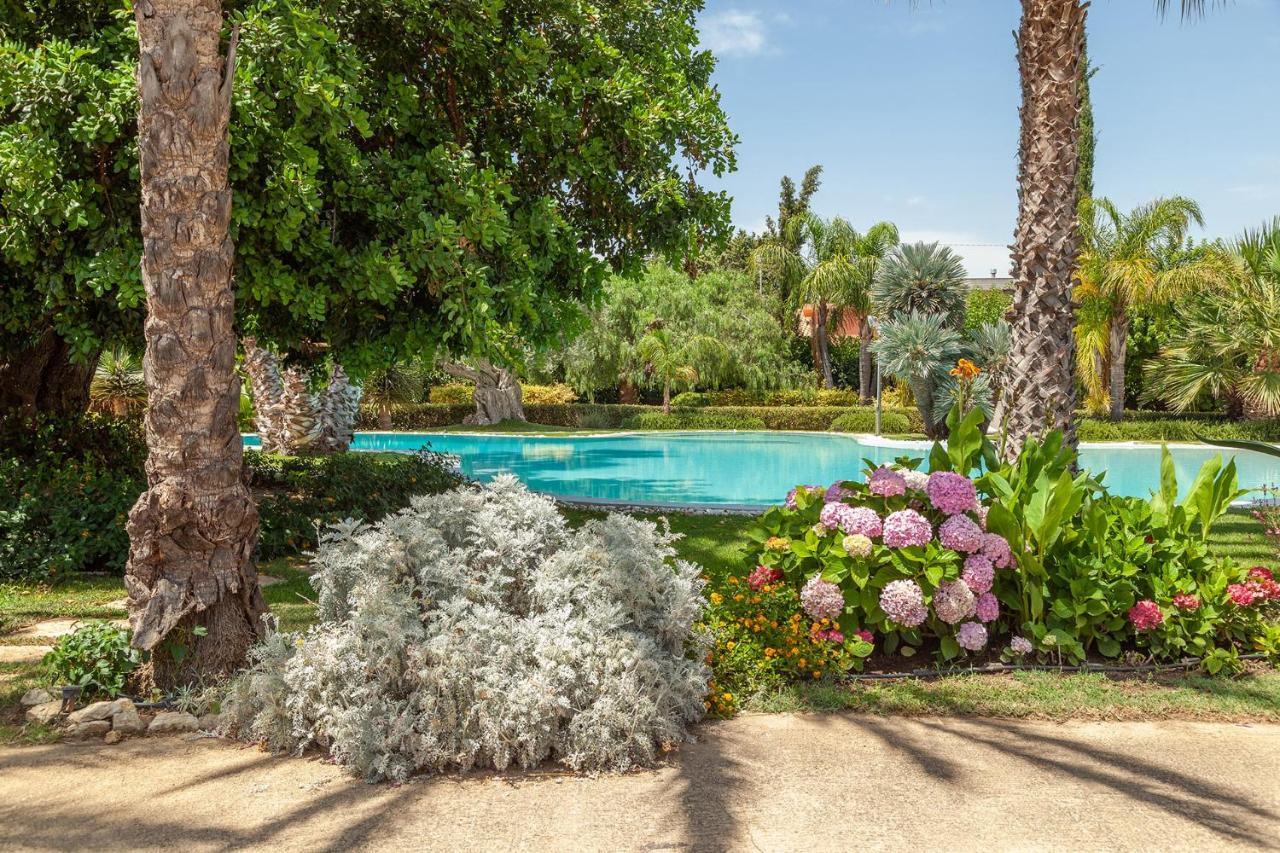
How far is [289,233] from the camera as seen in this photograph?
7.77m

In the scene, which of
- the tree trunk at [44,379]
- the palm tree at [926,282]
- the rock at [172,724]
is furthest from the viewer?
the palm tree at [926,282]

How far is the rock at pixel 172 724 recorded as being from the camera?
483 centimetres

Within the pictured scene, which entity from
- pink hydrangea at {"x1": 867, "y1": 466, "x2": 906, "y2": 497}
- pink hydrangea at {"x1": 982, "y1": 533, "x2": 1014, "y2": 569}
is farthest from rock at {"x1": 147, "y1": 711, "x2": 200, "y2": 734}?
pink hydrangea at {"x1": 982, "y1": 533, "x2": 1014, "y2": 569}

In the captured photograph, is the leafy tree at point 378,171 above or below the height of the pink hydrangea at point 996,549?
above

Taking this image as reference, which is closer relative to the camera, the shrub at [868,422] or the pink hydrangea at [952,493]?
the pink hydrangea at [952,493]

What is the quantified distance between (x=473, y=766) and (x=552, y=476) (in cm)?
1745

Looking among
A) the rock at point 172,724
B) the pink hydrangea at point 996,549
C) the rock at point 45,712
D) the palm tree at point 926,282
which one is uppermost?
the palm tree at point 926,282

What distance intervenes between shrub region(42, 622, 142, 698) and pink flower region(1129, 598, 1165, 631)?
601 cm

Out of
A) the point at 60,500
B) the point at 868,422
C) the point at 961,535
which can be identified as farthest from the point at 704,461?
the point at 961,535

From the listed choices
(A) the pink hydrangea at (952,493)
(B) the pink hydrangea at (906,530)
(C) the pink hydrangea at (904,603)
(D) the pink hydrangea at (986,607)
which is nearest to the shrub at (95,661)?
(C) the pink hydrangea at (904,603)

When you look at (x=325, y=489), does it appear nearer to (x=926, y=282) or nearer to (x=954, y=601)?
(x=954, y=601)

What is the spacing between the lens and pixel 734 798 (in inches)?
156

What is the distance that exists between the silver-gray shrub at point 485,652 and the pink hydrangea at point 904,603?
1.20 metres

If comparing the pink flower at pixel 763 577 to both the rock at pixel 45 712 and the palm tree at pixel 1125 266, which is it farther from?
the palm tree at pixel 1125 266
